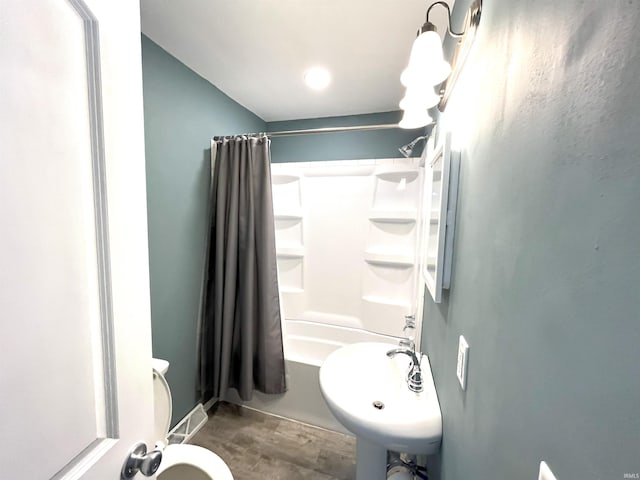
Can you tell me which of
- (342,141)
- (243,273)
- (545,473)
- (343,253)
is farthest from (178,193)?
(545,473)

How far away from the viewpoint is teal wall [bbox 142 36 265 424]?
152 cm

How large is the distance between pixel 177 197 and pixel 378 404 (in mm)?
1648

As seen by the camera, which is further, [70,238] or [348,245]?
[348,245]

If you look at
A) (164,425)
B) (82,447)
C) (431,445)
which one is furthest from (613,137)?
(164,425)

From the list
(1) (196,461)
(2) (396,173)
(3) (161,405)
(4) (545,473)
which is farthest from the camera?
(2) (396,173)

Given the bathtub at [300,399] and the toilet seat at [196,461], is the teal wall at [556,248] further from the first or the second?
the bathtub at [300,399]

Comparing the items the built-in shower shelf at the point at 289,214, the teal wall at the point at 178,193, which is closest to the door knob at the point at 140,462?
the teal wall at the point at 178,193

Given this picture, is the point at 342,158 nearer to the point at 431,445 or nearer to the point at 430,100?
the point at 430,100

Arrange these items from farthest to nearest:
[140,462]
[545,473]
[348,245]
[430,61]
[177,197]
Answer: [348,245], [177,197], [430,61], [140,462], [545,473]

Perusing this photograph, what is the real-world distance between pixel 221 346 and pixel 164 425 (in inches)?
25.9

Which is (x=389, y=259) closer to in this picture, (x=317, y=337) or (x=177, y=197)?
(x=317, y=337)

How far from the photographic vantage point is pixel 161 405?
1.22 metres

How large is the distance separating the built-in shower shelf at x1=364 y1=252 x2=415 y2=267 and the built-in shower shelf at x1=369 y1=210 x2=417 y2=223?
0.96 ft

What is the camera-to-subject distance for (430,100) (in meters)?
0.97
